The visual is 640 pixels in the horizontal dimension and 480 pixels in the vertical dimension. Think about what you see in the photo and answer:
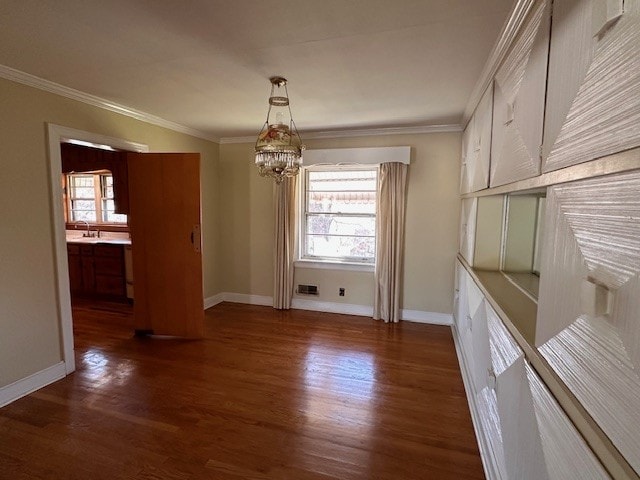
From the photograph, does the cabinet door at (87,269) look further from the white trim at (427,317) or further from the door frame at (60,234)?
the white trim at (427,317)

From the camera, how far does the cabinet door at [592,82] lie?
26.5 inches

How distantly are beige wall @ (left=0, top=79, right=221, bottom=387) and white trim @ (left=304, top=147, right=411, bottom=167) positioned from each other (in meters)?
2.39

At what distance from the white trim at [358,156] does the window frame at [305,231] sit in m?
0.11

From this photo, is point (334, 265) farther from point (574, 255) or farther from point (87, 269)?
point (87, 269)

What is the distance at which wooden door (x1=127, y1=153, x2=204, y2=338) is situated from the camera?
327cm

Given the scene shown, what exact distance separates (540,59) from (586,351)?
1.08 metres

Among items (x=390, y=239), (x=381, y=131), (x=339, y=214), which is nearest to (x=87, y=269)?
(x=339, y=214)

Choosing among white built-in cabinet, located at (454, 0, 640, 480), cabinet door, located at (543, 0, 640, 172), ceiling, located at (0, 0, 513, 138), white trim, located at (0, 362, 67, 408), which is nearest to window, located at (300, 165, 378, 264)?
ceiling, located at (0, 0, 513, 138)

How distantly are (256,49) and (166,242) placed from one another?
2266 millimetres

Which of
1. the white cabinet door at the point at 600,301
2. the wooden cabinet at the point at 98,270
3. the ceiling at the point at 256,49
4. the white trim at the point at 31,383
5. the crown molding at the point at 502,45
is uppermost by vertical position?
the ceiling at the point at 256,49

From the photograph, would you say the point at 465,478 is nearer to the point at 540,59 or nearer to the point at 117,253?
the point at 540,59

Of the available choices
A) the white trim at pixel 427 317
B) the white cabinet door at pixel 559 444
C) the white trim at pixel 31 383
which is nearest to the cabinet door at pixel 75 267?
the white trim at pixel 31 383

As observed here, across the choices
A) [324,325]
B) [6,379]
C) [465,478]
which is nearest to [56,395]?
[6,379]

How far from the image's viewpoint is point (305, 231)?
4.47 m
